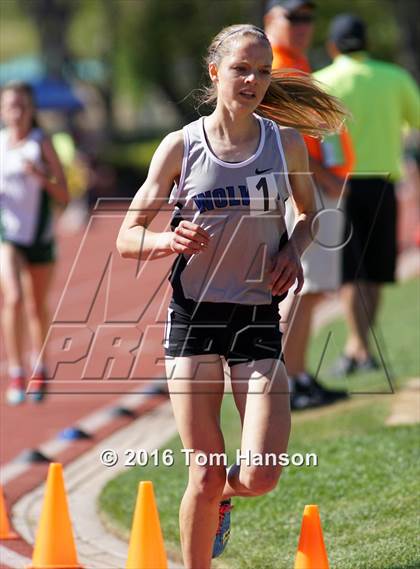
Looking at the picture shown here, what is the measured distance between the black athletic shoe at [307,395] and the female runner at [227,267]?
366 centimetres

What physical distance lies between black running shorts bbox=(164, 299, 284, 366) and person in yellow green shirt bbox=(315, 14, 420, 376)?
4.79 meters

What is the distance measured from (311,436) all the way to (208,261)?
3273 mm

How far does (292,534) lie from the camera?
650cm

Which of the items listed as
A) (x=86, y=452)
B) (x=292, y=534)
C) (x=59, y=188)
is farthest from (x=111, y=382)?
(x=292, y=534)

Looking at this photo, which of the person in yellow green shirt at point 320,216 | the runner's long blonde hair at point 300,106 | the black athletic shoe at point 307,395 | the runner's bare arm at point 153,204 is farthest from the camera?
the black athletic shoe at point 307,395

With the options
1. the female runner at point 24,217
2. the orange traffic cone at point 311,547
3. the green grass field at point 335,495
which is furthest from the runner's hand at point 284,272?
the female runner at point 24,217

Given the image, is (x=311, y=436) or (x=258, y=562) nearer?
(x=258, y=562)

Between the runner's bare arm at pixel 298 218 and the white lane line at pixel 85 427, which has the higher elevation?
the runner's bare arm at pixel 298 218

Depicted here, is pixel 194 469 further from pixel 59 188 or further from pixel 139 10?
pixel 139 10

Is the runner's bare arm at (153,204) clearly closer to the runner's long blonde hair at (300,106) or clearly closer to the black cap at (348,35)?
the runner's long blonde hair at (300,106)

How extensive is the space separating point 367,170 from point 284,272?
5223 millimetres

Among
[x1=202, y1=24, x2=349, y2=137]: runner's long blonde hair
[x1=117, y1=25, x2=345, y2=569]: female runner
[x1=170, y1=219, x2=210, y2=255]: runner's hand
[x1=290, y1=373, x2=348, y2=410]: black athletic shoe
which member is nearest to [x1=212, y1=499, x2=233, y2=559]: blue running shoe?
[x1=117, y1=25, x2=345, y2=569]: female runner

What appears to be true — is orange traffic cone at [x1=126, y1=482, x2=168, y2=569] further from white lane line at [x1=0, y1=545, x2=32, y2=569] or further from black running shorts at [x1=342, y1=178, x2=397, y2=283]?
black running shorts at [x1=342, y1=178, x2=397, y2=283]

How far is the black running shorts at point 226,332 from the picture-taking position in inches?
207
